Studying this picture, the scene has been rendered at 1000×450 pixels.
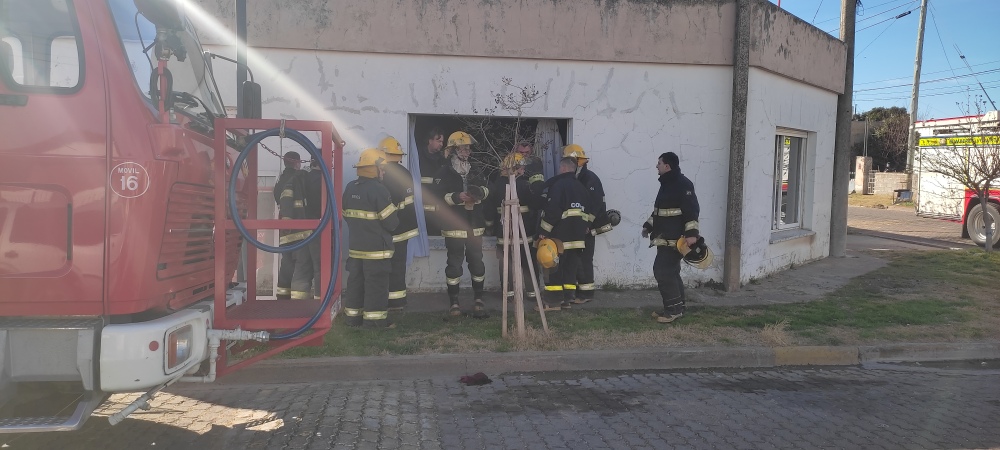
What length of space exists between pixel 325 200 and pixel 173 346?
1142 mm

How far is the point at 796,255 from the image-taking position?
10.4 metres

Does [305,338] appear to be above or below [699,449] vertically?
above

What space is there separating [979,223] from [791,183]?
651 centimetres

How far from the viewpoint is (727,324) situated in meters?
6.79

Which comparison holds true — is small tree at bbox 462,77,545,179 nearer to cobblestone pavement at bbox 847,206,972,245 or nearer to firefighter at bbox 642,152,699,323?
firefighter at bbox 642,152,699,323

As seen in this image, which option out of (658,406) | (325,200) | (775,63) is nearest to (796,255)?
(775,63)

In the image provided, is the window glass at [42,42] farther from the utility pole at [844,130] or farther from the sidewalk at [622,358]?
the utility pole at [844,130]

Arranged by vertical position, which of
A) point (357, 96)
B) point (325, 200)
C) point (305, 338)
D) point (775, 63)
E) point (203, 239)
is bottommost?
point (305, 338)

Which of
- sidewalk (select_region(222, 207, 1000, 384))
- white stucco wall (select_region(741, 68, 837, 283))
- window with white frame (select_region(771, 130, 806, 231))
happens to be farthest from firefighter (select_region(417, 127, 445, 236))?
window with white frame (select_region(771, 130, 806, 231))

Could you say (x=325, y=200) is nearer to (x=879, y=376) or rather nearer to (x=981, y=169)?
(x=879, y=376)

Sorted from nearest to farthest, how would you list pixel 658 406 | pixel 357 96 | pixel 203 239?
pixel 203 239 < pixel 658 406 < pixel 357 96

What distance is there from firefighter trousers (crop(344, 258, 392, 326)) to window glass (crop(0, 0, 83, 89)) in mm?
3412

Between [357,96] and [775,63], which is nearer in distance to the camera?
[357,96]

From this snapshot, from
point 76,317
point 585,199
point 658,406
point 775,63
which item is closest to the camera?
point 76,317
